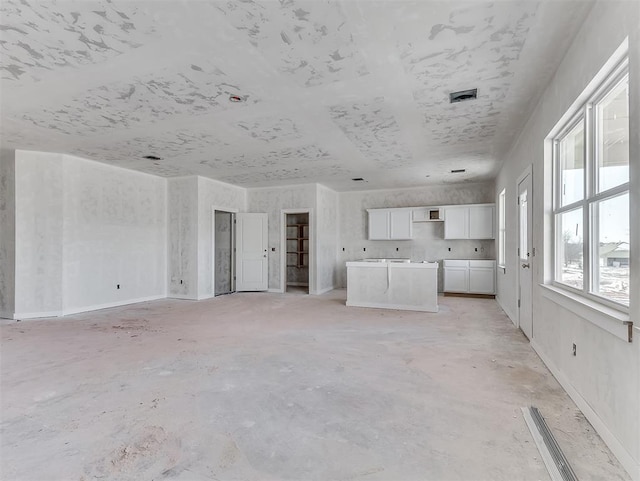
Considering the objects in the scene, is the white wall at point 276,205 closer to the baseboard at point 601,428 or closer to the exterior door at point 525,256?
the exterior door at point 525,256

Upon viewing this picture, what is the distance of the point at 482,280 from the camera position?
7.35 meters

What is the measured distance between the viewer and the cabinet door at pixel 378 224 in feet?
27.9

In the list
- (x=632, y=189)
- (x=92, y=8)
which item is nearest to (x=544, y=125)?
(x=632, y=189)

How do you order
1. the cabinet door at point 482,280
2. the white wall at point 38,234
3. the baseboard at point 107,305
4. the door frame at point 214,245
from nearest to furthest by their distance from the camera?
the white wall at point 38,234, the baseboard at point 107,305, the cabinet door at point 482,280, the door frame at point 214,245

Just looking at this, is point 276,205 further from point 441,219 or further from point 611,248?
point 611,248

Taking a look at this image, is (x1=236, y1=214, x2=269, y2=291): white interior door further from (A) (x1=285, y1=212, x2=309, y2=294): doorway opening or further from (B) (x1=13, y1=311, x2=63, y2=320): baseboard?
(B) (x1=13, y1=311, x2=63, y2=320): baseboard

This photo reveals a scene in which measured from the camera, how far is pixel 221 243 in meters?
8.21

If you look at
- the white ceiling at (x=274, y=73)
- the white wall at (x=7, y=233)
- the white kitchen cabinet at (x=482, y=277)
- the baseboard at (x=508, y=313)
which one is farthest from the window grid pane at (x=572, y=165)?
the white wall at (x=7, y=233)

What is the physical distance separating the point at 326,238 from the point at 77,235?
519cm

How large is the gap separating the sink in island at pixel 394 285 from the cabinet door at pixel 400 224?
2.32m

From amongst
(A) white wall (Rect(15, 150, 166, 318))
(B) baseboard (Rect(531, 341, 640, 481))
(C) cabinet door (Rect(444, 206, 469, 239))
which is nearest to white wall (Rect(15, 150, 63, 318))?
(A) white wall (Rect(15, 150, 166, 318))

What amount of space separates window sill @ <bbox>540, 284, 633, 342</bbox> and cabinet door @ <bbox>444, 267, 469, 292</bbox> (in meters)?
4.81

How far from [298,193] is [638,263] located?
6.94m

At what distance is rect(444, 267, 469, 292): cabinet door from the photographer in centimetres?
753
